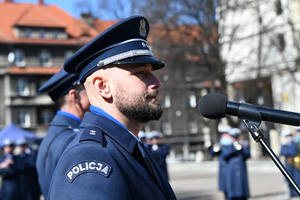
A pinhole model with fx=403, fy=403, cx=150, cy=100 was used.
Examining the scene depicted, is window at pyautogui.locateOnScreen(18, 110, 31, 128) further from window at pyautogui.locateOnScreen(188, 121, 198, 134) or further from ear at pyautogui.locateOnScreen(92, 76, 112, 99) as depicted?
ear at pyautogui.locateOnScreen(92, 76, 112, 99)

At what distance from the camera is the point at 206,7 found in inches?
866

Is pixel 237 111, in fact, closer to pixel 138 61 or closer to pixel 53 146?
pixel 138 61

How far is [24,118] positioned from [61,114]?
130 ft

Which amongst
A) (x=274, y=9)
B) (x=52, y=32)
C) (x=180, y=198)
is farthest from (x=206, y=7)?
(x=52, y=32)

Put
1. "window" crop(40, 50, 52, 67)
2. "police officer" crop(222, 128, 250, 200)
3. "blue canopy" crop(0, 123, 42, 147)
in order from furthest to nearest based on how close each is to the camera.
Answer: "window" crop(40, 50, 52, 67) → "blue canopy" crop(0, 123, 42, 147) → "police officer" crop(222, 128, 250, 200)

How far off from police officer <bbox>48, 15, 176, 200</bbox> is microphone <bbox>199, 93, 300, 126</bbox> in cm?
25

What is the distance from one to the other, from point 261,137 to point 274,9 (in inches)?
688

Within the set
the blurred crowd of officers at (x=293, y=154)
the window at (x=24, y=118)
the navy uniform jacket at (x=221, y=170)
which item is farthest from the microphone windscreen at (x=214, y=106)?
the window at (x=24, y=118)

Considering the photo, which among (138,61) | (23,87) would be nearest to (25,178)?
(138,61)

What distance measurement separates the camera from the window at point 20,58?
41.2 meters

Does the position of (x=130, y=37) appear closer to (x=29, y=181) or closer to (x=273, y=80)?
(x=29, y=181)

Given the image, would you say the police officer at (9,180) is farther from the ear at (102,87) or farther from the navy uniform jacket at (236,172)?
the ear at (102,87)

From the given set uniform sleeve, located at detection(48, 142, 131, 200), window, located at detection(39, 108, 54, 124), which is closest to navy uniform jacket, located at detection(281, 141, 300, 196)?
uniform sleeve, located at detection(48, 142, 131, 200)

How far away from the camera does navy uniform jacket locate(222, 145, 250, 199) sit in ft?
29.1
